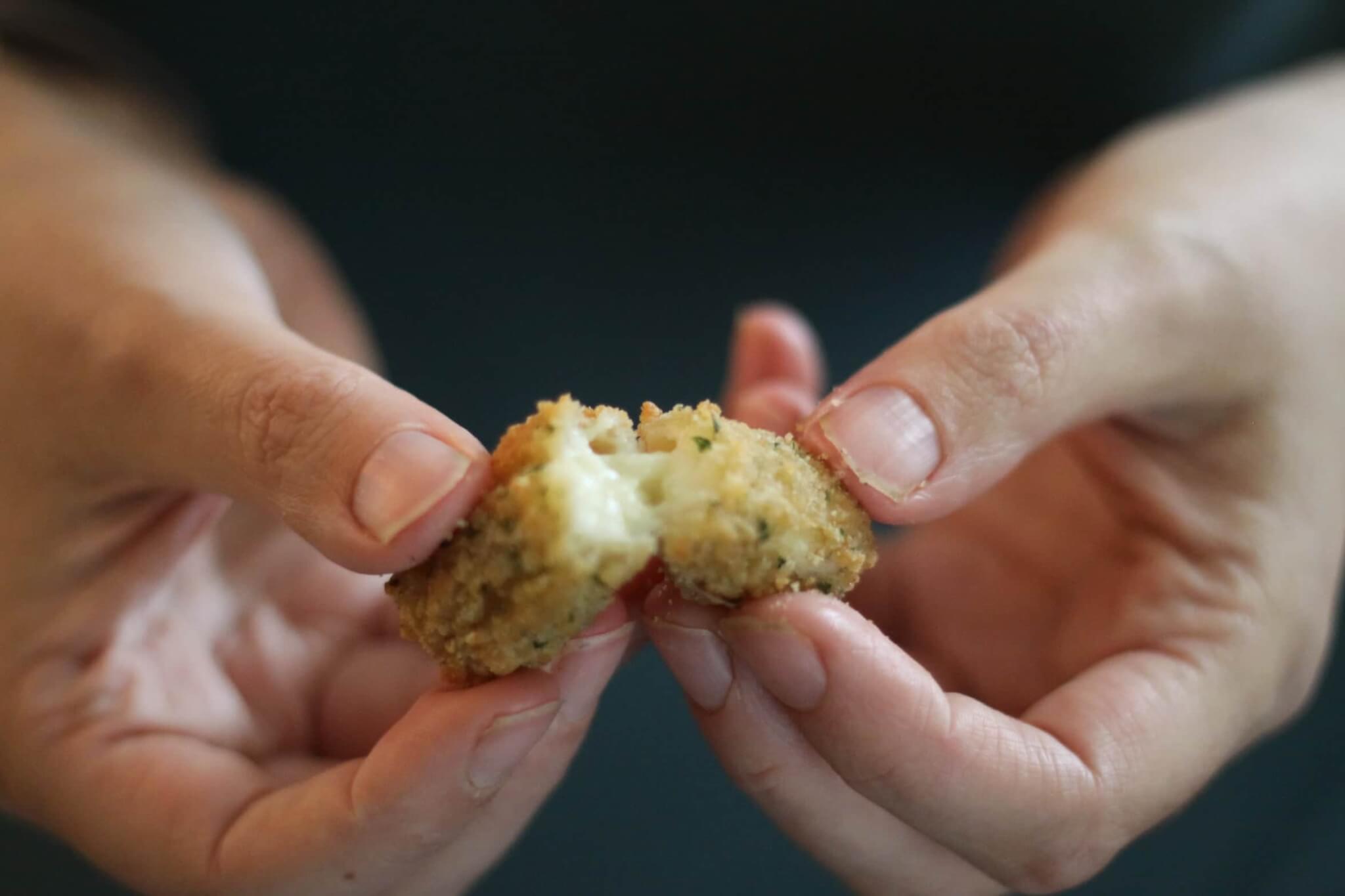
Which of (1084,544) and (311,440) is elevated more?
(311,440)

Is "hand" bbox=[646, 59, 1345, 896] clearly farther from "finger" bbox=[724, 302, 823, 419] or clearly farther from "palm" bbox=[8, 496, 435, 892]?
"palm" bbox=[8, 496, 435, 892]

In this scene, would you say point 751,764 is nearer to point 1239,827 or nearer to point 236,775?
point 236,775

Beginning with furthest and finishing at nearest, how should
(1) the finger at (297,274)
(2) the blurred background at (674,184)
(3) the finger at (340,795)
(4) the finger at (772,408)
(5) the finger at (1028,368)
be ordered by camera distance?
(2) the blurred background at (674,184) → (1) the finger at (297,274) → (4) the finger at (772,408) → (5) the finger at (1028,368) → (3) the finger at (340,795)

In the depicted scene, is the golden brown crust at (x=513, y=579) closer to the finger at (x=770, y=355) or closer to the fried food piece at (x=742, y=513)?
the fried food piece at (x=742, y=513)

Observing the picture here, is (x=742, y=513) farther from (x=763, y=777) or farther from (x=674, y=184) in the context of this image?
(x=674, y=184)

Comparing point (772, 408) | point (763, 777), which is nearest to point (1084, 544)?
point (772, 408)

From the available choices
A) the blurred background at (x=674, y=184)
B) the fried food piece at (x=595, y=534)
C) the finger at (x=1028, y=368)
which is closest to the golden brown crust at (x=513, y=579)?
the fried food piece at (x=595, y=534)

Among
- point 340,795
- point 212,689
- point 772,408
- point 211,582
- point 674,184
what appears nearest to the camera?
point 340,795
